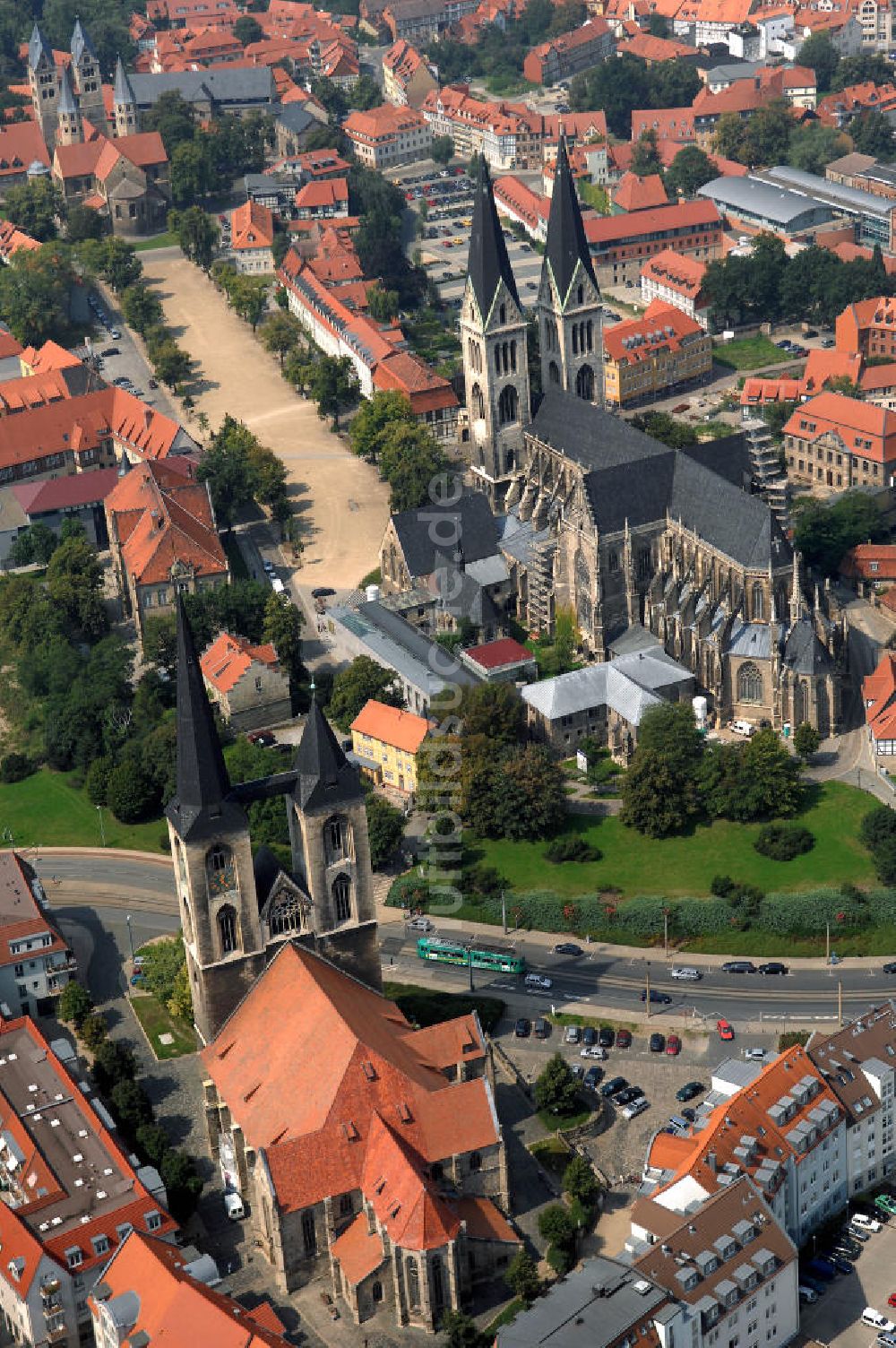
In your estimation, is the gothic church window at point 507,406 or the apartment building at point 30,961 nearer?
the apartment building at point 30,961

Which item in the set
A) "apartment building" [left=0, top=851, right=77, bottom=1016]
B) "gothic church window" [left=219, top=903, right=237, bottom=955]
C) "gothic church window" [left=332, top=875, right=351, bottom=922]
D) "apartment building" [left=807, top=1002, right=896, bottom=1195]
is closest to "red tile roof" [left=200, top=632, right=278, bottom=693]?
"apartment building" [left=0, top=851, right=77, bottom=1016]

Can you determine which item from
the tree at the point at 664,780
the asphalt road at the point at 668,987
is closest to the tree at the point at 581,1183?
the asphalt road at the point at 668,987

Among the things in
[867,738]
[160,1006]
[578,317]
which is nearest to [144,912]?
[160,1006]

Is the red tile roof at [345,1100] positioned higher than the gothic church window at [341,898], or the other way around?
the gothic church window at [341,898]

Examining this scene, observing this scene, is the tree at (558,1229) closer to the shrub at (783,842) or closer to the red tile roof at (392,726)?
the shrub at (783,842)

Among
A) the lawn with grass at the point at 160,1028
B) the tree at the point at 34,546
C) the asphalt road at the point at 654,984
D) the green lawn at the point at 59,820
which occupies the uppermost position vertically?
the tree at the point at 34,546

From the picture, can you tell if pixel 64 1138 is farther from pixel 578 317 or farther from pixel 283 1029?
pixel 578 317

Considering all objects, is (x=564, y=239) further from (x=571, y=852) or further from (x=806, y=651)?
(x=571, y=852)

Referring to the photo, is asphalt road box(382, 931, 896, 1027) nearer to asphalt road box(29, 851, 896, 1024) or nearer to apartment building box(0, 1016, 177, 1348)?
asphalt road box(29, 851, 896, 1024)

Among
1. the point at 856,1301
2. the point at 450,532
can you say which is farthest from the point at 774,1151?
the point at 450,532
